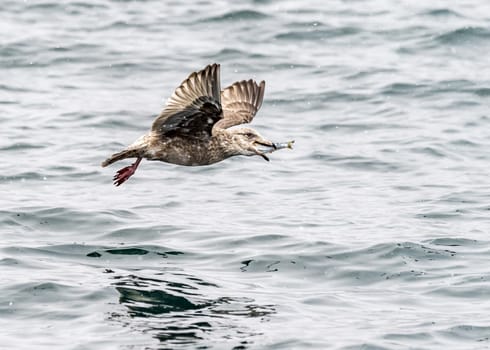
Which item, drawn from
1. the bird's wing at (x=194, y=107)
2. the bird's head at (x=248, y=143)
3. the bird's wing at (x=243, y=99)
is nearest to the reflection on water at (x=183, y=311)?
the bird's head at (x=248, y=143)

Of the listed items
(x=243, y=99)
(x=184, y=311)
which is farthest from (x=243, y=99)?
(x=184, y=311)

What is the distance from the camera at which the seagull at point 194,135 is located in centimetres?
1129

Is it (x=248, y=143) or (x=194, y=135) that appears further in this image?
(x=248, y=143)

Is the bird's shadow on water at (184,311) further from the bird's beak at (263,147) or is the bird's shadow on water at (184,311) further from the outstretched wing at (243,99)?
the outstretched wing at (243,99)

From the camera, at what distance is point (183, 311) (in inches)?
453

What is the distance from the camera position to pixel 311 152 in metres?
17.2

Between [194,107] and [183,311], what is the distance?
188 centimetres

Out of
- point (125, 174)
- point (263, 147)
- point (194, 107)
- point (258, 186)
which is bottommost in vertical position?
point (258, 186)

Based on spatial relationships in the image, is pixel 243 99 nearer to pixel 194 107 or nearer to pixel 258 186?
pixel 258 186

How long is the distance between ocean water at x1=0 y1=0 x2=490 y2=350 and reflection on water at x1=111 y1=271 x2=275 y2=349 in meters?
0.03

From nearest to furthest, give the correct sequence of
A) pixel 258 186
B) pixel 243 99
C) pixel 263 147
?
1. pixel 263 147
2. pixel 243 99
3. pixel 258 186

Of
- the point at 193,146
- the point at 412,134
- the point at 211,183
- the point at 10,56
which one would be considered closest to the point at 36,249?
the point at 193,146

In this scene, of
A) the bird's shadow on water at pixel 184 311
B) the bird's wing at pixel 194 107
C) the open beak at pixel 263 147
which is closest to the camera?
the bird's shadow on water at pixel 184 311

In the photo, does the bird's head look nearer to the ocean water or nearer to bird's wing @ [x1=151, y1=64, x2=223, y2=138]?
bird's wing @ [x1=151, y1=64, x2=223, y2=138]
